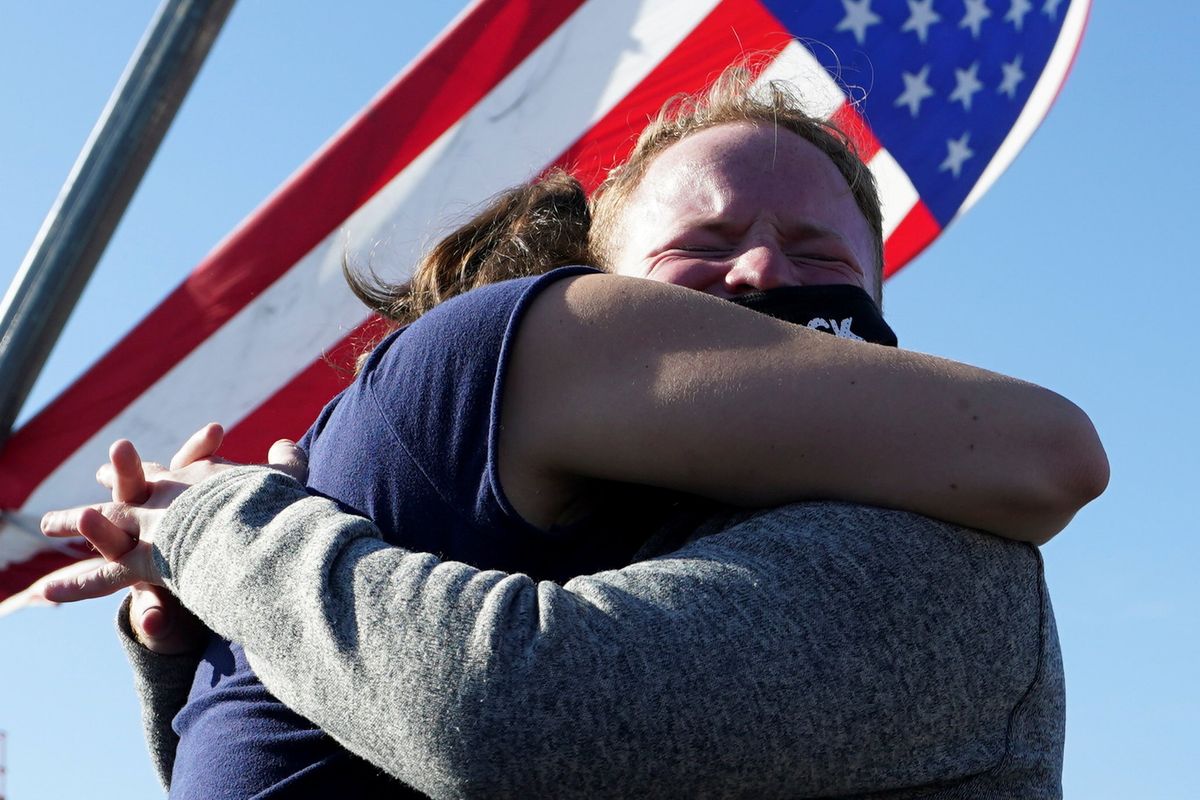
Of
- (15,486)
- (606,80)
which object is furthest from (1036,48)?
(15,486)

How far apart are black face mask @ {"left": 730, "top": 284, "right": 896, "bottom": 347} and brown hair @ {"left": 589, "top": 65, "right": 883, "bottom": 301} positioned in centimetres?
51

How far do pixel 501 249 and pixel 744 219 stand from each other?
0.46 m

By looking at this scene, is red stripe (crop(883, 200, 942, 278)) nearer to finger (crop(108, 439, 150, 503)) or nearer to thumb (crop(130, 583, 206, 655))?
thumb (crop(130, 583, 206, 655))

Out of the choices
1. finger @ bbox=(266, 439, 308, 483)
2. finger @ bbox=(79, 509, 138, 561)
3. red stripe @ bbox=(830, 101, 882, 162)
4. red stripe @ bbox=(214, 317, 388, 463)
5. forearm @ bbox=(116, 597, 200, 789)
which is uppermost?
red stripe @ bbox=(830, 101, 882, 162)

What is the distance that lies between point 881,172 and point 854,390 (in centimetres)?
403

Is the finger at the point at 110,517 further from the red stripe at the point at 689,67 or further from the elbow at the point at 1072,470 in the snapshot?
the red stripe at the point at 689,67

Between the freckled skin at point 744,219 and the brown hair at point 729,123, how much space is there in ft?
0.17

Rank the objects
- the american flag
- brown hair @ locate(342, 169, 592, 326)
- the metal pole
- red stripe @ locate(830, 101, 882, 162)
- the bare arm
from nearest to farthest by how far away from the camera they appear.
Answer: the bare arm → brown hair @ locate(342, 169, 592, 326) → the metal pole → the american flag → red stripe @ locate(830, 101, 882, 162)

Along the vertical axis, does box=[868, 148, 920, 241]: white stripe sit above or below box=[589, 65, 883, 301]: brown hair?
below

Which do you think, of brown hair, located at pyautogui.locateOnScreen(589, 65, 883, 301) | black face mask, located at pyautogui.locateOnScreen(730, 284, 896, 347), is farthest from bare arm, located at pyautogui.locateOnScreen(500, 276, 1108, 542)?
brown hair, located at pyautogui.locateOnScreen(589, 65, 883, 301)

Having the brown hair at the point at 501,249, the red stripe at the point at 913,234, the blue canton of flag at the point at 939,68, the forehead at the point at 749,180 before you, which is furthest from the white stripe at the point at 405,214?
the forehead at the point at 749,180

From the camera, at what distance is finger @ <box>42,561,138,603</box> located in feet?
6.20

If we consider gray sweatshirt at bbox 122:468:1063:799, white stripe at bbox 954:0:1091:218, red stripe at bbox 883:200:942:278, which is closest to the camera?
gray sweatshirt at bbox 122:468:1063:799

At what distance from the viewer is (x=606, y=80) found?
5.08 meters
